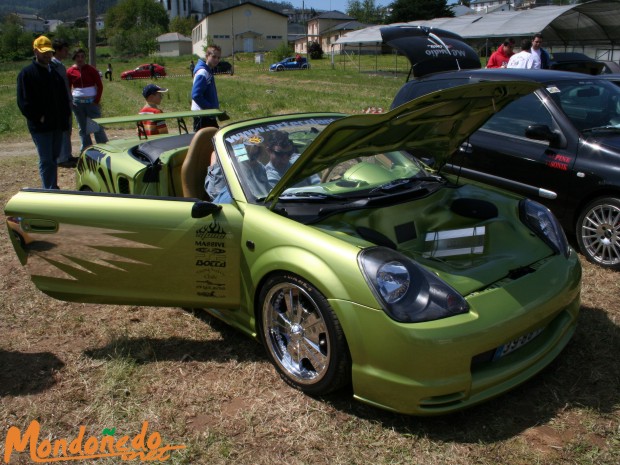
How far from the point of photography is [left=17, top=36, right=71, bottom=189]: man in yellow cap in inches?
257

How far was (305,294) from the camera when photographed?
279 centimetres

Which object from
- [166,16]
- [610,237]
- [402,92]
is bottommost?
[610,237]

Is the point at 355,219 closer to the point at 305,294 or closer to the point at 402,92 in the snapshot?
the point at 305,294

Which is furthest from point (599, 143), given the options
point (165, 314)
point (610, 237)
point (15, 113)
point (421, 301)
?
point (15, 113)

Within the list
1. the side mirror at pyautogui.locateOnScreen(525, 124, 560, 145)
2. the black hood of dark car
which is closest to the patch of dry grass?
the black hood of dark car

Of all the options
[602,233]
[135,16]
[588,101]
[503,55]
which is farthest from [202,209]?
[135,16]

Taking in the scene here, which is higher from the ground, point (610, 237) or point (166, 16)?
point (166, 16)

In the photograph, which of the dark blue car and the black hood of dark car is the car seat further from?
the dark blue car

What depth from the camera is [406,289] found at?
2582 millimetres

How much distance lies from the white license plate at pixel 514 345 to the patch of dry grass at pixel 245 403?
31cm

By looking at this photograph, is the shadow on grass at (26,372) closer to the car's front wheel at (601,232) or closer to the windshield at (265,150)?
the windshield at (265,150)

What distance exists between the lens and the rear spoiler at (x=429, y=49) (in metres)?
6.61

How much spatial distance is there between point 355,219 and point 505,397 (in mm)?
1224

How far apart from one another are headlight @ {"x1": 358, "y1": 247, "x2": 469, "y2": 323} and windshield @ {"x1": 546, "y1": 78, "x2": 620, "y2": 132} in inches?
119
